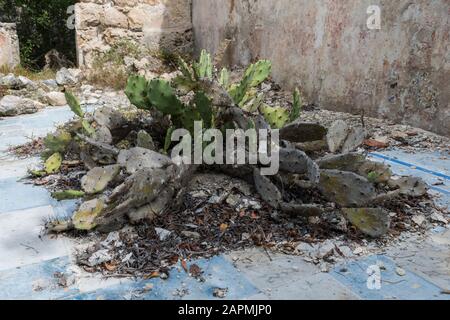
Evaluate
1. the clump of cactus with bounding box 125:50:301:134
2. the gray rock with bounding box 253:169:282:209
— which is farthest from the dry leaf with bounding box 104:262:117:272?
the clump of cactus with bounding box 125:50:301:134

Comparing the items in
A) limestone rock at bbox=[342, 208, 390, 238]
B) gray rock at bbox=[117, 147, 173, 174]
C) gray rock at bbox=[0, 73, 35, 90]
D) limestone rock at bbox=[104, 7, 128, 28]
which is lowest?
limestone rock at bbox=[342, 208, 390, 238]

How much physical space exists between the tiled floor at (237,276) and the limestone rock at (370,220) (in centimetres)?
10

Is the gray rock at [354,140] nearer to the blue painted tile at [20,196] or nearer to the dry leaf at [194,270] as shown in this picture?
the dry leaf at [194,270]

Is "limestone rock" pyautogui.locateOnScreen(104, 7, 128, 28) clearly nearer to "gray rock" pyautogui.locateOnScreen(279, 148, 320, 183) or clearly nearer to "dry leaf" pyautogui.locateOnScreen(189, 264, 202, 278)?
"gray rock" pyautogui.locateOnScreen(279, 148, 320, 183)

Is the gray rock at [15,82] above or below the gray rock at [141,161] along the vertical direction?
above

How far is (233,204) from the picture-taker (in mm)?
2279

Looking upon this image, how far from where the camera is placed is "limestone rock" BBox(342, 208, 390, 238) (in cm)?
201

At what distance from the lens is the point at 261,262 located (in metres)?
1.88

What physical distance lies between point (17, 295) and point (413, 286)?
148cm

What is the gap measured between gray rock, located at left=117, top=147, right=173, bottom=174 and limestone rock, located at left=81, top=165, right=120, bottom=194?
62 mm

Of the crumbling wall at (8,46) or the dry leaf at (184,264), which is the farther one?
the crumbling wall at (8,46)

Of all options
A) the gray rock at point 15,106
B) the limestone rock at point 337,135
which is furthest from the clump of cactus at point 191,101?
the gray rock at point 15,106

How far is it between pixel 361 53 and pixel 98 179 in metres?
2.68

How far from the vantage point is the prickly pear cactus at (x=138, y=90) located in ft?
8.63
